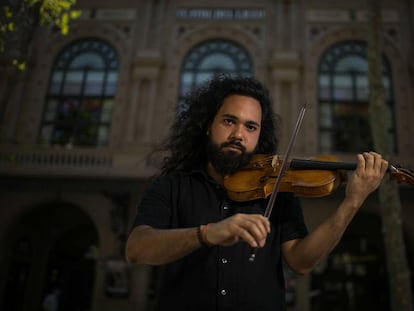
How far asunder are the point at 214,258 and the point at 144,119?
12391 millimetres

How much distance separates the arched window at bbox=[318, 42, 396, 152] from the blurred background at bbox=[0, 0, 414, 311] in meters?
0.04

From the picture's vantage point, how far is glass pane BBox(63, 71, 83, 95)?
14773 mm

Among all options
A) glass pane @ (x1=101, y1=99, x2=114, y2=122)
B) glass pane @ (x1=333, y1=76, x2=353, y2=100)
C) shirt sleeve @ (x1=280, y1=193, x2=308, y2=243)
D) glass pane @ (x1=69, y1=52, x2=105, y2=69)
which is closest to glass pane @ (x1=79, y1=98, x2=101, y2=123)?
glass pane @ (x1=101, y1=99, x2=114, y2=122)

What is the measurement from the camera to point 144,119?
13875 mm

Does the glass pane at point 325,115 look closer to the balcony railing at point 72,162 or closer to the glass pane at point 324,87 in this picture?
the glass pane at point 324,87

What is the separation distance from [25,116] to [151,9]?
6.22 m

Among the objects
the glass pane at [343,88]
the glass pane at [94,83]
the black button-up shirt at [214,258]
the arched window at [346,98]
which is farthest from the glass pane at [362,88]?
the black button-up shirt at [214,258]

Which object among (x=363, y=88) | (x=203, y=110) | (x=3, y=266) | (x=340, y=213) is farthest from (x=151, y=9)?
(x=340, y=213)

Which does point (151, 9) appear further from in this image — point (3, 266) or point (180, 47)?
point (3, 266)

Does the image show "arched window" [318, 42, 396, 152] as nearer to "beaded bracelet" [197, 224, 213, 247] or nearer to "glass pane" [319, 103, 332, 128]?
"glass pane" [319, 103, 332, 128]

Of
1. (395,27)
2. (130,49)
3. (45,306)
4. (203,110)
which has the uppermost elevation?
(395,27)

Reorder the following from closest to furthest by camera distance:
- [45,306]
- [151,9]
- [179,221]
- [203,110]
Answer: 1. [179,221]
2. [203,110]
3. [45,306]
4. [151,9]

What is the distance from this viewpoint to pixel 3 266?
1282 cm

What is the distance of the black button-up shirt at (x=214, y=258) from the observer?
1.73 meters
